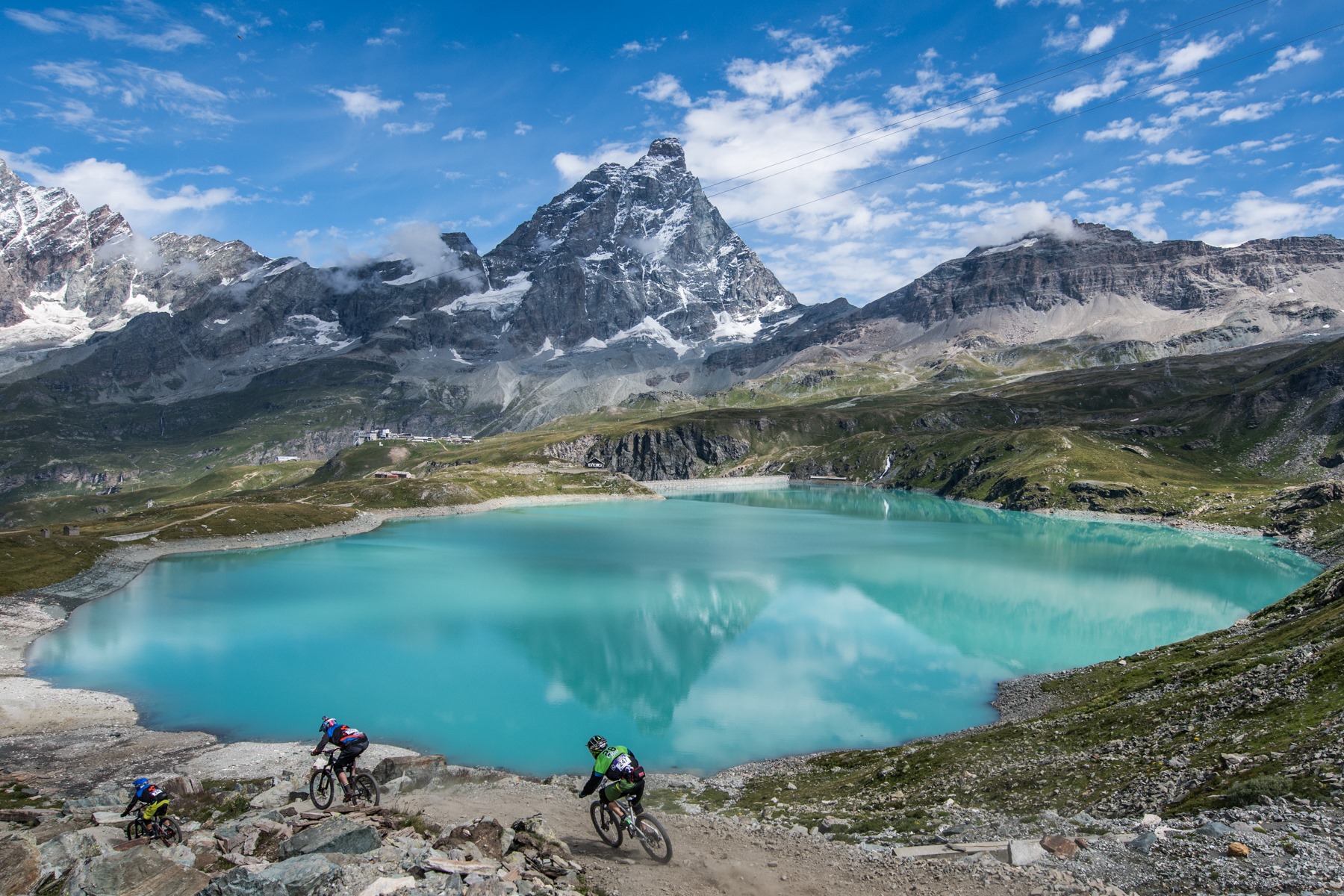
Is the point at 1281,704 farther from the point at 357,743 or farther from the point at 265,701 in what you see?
the point at 265,701

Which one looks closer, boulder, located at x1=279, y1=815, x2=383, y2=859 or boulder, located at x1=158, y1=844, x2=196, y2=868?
boulder, located at x1=158, y1=844, x2=196, y2=868

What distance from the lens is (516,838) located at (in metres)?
16.5

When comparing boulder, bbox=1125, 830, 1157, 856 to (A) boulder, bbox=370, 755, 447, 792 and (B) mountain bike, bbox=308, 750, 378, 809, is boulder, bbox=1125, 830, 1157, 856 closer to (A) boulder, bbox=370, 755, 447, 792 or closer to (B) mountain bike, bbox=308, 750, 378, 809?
A: (B) mountain bike, bbox=308, 750, 378, 809

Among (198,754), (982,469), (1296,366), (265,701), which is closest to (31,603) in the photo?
(265,701)

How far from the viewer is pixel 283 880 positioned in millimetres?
12695

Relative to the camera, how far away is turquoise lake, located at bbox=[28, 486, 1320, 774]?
40.9 meters

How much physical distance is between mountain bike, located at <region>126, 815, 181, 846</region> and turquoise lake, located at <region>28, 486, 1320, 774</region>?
18565 mm

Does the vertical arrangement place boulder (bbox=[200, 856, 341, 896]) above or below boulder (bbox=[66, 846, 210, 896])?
above

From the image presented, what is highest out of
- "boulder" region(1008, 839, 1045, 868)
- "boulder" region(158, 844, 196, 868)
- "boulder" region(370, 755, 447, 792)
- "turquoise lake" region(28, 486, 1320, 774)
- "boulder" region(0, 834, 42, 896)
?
"boulder" region(0, 834, 42, 896)

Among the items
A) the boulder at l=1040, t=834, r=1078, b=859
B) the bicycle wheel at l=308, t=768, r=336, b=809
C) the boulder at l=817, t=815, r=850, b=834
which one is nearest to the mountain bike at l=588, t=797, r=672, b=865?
the boulder at l=817, t=815, r=850, b=834

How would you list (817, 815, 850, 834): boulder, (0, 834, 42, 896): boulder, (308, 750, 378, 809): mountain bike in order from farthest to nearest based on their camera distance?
(817, 815, 850, 834): boulder, (308, 750, 378, 809): mountain bike, (0, 834, 42, 896): boulder

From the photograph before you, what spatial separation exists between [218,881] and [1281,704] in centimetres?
2791

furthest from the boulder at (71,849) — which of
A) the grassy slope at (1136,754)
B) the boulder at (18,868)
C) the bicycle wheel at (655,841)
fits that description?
the grassy slope at (1136,754)

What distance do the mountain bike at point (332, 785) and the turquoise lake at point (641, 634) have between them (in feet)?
49.6
